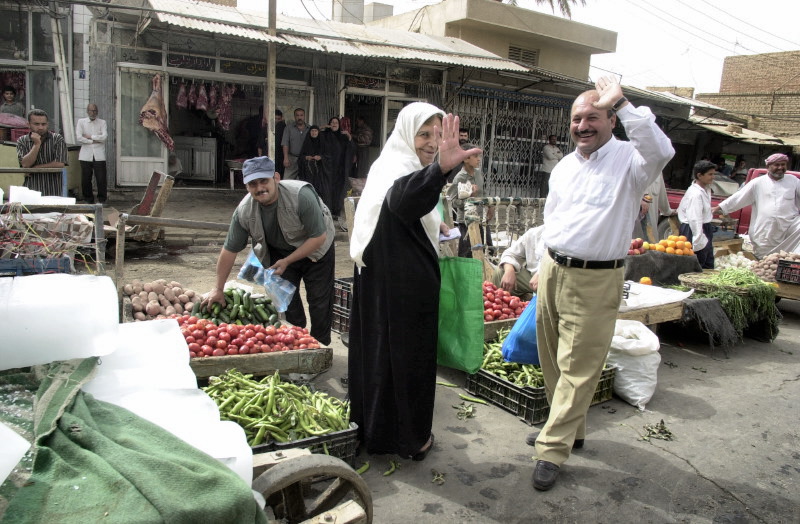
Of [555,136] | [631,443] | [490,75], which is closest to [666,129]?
[555,136]

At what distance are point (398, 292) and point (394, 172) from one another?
0.64 m

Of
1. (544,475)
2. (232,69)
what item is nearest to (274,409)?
(544,475)

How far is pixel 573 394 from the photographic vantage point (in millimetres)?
3324

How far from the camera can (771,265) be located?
761cm

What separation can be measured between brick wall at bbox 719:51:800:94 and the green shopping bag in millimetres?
27917

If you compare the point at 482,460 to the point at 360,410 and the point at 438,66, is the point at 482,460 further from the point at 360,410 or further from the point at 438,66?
the point at 438,66

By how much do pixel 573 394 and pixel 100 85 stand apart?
37.6ft

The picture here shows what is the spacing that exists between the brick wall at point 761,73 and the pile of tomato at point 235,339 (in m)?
28.1

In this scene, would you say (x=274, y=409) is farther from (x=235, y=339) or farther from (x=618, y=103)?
(x=618, y=103)

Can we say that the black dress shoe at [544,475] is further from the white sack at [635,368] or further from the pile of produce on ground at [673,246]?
the pile of produce on ground at [673,246]

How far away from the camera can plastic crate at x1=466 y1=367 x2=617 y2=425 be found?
4.20 meters

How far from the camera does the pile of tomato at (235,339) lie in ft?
Answer: 13.0

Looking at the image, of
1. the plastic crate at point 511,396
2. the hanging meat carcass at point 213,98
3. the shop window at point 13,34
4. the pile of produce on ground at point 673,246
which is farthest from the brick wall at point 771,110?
the shop window at point 13,34

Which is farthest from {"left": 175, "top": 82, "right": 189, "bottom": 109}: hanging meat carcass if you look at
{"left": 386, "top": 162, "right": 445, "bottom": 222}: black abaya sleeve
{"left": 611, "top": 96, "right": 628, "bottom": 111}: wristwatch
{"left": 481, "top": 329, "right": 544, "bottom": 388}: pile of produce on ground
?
{"left": 611, "top": 96, "right": 628, "bottom": 111}: wristwatch
